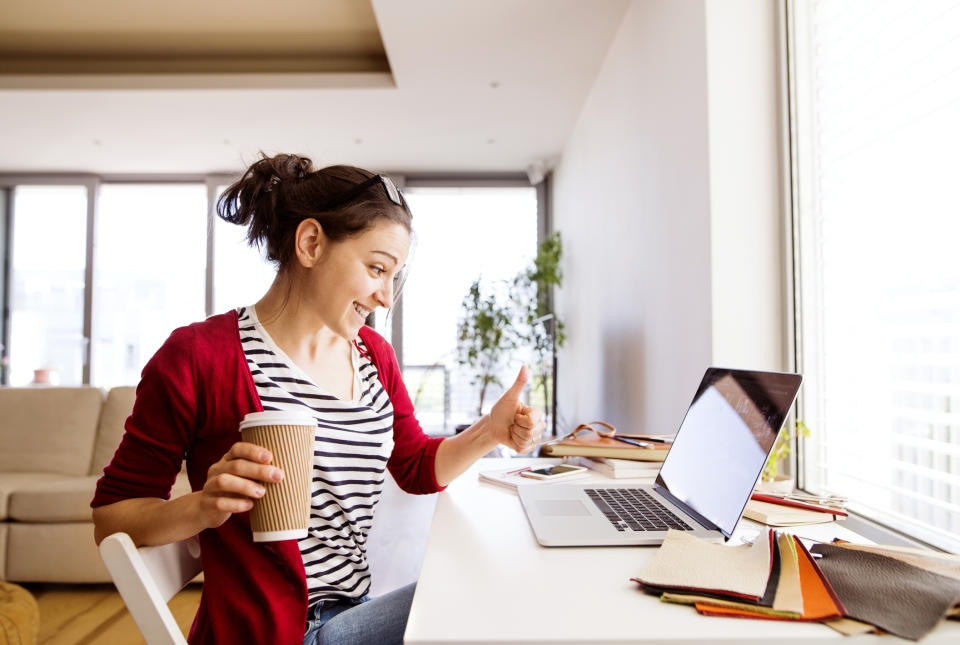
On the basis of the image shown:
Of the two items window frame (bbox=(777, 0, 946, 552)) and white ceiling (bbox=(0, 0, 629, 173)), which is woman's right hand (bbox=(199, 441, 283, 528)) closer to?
window frame (bbox=(777, 0, 946, 552))

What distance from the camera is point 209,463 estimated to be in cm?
94

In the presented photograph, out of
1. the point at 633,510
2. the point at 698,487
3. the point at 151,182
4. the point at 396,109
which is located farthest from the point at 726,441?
the point at 151,182

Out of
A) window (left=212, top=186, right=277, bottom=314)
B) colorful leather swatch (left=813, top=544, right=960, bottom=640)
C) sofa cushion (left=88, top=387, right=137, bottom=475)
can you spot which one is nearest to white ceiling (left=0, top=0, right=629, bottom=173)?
window (left=212, top=186, right=277, bottom=314)

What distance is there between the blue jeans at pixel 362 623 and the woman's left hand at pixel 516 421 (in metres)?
0.33

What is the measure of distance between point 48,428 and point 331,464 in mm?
2806

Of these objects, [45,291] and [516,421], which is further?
[45,291]

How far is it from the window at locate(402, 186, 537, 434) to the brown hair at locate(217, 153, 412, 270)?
450 cm

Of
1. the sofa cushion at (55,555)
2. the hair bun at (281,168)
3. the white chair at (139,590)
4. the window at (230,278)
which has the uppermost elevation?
the window at (230,278)

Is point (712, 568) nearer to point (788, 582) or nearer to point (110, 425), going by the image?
point (788, 582)

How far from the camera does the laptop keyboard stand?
0.92 metres

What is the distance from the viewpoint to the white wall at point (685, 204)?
1.71m

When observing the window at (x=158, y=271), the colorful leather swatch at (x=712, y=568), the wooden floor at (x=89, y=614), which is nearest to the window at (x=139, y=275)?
the window at (x=158, y=271)

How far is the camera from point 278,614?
85 centimetres

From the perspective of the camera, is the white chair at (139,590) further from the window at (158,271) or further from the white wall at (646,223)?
the window at (158,271)
